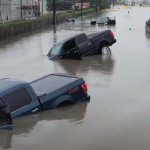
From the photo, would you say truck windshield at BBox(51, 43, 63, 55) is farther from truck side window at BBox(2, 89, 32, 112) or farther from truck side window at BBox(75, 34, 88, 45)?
truck side window at BBox(2, 89, 32, 112)

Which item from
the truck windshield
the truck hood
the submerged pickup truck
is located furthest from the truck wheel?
the truck hood

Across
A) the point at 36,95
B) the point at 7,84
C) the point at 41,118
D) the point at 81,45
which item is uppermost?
the point at 7,84

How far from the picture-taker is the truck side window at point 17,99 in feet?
39.7

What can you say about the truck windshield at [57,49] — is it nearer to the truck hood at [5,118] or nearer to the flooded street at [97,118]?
the flooded street at [97,118]

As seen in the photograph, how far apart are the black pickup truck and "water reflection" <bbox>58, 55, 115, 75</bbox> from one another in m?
0.42

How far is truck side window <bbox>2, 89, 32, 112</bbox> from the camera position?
12.1 meters

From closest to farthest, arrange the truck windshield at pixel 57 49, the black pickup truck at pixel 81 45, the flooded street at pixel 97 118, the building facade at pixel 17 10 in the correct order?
the flooded street at pixel 97 118
the black pickup truck at pixel 81 45
the truck windshield at pixel 57 49
the building facade at pixel 17 10

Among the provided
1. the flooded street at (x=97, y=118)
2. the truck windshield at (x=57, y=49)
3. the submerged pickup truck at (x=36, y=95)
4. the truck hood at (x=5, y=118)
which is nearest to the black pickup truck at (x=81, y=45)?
the truck windshield at (x=57, y=49)

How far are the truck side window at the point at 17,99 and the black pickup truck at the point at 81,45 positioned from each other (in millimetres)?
14188

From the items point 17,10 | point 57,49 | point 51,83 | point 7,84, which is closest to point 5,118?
point 7,84

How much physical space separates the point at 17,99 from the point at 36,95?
0.69 metres

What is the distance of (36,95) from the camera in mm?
12938

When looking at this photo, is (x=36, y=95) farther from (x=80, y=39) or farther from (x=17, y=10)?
(x=17, y=10)

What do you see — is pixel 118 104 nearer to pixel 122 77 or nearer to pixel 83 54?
pixel 122 77
